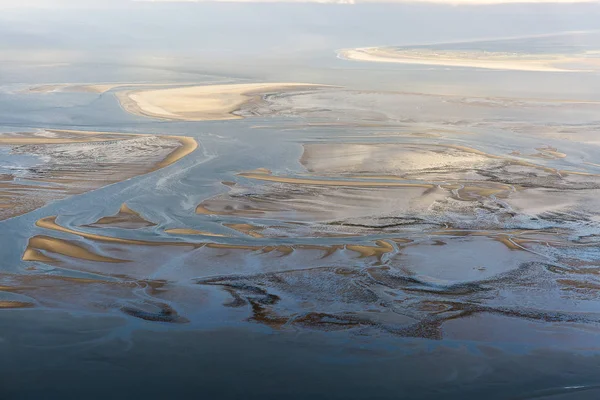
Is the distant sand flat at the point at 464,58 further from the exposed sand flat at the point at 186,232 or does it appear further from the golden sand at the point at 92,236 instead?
the golden sand at the point at 92,236

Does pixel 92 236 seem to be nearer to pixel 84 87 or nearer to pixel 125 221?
pixel 125 221

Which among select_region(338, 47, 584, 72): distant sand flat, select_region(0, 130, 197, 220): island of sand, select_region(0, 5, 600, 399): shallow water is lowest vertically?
select_region(0, 5, 600, 399): shallow water

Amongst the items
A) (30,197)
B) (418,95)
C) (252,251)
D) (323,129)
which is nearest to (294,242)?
(252,251)

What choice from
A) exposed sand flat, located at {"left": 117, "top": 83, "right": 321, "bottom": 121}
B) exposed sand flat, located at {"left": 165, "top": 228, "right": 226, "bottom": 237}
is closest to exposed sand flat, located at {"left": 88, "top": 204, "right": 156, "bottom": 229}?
exposed sand flat, located at {"left": 165, "top": 228, "right": 226, "bottom": 237}

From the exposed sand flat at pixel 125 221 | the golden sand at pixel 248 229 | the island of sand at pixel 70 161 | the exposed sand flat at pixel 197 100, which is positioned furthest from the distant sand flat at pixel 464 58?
the exposed sand flat at pixel 125 221

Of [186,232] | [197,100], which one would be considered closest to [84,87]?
[197,100]

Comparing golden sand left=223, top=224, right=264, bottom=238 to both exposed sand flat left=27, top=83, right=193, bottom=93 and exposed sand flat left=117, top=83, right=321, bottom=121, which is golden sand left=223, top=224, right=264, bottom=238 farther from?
exposed sand flat left=27, top=83, right=193, bottom=93
